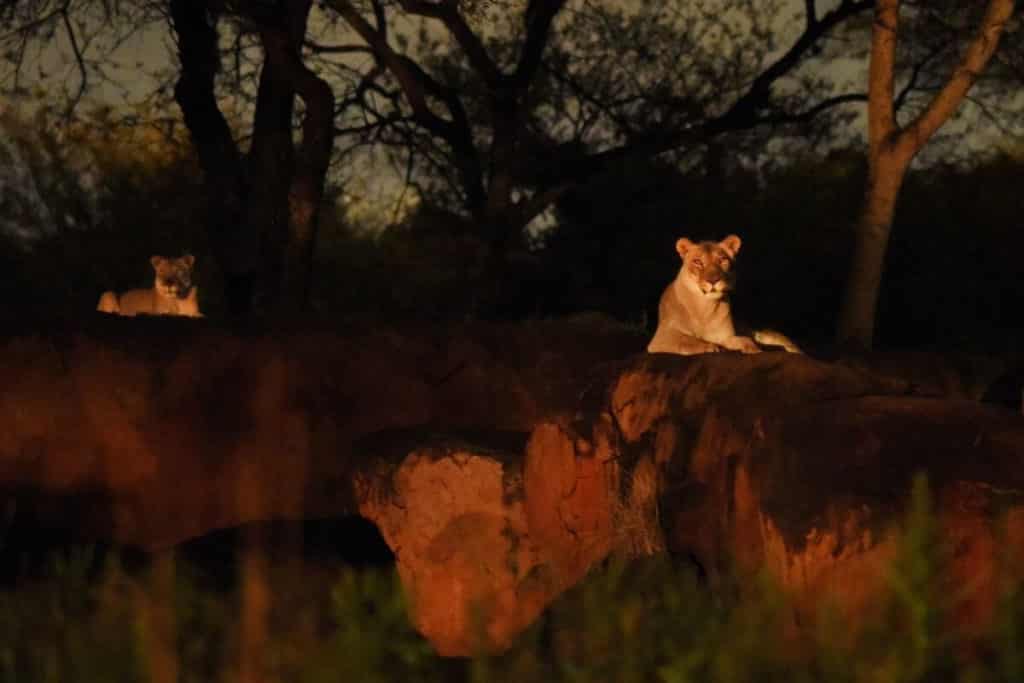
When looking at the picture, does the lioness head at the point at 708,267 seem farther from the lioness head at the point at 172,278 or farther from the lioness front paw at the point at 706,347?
the lioness head at the point at 172,278

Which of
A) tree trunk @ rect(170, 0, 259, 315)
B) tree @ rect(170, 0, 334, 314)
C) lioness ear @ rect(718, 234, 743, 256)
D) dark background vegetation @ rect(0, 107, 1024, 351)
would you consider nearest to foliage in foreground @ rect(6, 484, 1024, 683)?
lioness ear @ rect(718, 234, 743, 256)

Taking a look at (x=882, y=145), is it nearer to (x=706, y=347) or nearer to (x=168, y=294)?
(x=706, y=347)

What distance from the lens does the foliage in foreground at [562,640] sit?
3490mm

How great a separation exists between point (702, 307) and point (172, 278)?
6772 mm

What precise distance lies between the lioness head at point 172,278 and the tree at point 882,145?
669cm

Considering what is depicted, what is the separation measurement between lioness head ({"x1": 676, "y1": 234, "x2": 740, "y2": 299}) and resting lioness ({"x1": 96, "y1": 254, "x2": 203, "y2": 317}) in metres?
6.27

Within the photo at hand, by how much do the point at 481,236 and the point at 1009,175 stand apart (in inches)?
420

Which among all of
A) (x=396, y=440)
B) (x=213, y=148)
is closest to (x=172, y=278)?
(x=213, y=148)

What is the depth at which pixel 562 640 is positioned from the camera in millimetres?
4047

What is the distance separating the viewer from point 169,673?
3.76 meters

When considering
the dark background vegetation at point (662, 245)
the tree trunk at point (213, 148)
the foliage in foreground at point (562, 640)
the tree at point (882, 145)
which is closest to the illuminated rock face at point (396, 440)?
the tree at point (882, 145)

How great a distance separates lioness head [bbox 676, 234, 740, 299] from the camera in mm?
10109

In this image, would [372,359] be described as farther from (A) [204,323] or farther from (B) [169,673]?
(B) [169,673]

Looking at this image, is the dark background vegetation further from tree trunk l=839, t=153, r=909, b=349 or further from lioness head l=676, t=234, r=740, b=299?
lioness head l=676, t=234, r=740, b=299
